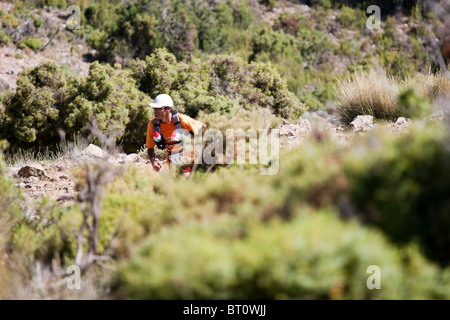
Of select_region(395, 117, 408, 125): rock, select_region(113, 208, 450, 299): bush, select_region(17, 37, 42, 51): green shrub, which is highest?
select_region(17, 37, 42, 51): green shrub

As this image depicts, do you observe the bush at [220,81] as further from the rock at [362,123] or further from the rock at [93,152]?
the rock at [362,123]

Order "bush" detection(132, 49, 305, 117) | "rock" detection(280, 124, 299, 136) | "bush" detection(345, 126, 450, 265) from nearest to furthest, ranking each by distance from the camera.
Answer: "bush" detection(345, 126, 450, 265) < "rock" detection(280, 124, 299, 136) < "bush" detection(132, 49, 305, 117)

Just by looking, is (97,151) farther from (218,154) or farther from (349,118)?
(349,118)

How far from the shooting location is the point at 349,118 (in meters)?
8.48

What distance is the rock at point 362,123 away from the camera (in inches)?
285

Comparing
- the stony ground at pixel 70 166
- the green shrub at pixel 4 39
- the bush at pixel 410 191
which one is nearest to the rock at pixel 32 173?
the stony ground at pixel 70 166

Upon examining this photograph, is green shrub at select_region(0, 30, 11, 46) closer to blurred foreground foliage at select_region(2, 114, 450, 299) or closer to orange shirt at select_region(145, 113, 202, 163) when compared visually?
orange shirt at select_region(145, 113, 202, 163)

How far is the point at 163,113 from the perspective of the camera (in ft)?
18.8

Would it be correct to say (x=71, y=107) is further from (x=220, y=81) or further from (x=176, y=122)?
(x=176, y=122)

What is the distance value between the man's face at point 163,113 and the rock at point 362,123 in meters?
3.44

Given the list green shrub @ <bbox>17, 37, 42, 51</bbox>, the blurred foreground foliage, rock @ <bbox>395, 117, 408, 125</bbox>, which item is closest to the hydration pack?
the blurred foreground foliage

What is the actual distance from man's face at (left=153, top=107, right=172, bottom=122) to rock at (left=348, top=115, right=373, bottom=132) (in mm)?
3440

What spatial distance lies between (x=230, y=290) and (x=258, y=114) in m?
3.47

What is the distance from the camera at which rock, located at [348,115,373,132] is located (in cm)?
724
